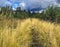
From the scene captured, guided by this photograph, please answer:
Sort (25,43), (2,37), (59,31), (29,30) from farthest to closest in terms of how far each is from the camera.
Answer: (59,31) → (29,30) → (25,43) → (2,37)

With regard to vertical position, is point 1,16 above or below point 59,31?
above

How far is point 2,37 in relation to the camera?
5082 mm

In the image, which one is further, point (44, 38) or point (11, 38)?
point (44, 38)

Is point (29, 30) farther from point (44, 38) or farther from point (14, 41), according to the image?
point (14, 41)

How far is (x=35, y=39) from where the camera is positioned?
5.96 m

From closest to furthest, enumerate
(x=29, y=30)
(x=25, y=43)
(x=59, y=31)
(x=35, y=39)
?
1. (x=25, y=43)
2. (x=35, y=39)
3. (x=29, y=30)
4. (x=59, y=31)

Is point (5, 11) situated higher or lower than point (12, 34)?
higher

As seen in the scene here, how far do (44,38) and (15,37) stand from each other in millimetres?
932

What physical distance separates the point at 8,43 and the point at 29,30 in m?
1.44

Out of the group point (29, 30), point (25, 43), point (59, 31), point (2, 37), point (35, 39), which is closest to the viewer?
point (2, 37)

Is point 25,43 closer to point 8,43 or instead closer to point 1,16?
point 8,43

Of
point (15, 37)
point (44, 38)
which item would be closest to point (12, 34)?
point (15, 37)

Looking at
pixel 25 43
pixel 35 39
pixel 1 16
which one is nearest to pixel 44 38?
pixel 35 39

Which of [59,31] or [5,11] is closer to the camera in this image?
[5,11]
